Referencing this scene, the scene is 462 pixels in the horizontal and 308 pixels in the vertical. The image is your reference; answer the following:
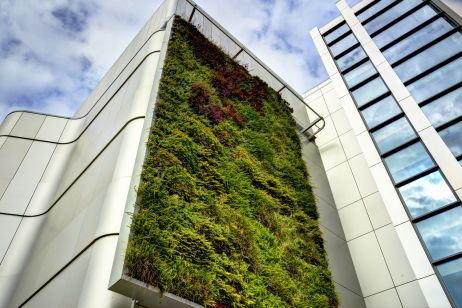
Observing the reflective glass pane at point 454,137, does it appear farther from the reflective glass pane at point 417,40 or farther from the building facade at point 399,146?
the reflective glass pane at point 417,40

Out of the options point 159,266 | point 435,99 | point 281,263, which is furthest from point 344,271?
point 435,99

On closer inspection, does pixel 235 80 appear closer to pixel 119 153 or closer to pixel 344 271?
pixel 119 153

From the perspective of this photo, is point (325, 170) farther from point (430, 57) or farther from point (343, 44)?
point (343, 44)

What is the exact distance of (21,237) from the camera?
9445 mm

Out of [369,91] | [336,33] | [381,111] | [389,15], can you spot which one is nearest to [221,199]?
[381,111]

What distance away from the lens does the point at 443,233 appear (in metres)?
10.2

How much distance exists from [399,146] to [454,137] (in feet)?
5.71

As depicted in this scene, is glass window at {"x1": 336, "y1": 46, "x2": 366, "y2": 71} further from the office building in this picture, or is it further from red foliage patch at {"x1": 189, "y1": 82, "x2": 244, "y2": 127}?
red foliage patch at {"x1": 189, "y1": 82, "x2": 244, "y2": 127}

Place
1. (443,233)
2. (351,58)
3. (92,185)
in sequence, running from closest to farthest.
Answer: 1. (92,185)
2. (443,233)
3. (351,58)

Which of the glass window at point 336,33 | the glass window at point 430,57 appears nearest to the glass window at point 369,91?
the glass window at point 430,57

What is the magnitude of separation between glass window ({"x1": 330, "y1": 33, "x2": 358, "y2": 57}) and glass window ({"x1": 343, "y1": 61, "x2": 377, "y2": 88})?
2.09 meters

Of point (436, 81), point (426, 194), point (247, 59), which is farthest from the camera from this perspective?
point (247, 59)

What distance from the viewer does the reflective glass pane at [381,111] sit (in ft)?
46.5

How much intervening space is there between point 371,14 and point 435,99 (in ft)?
25.6
